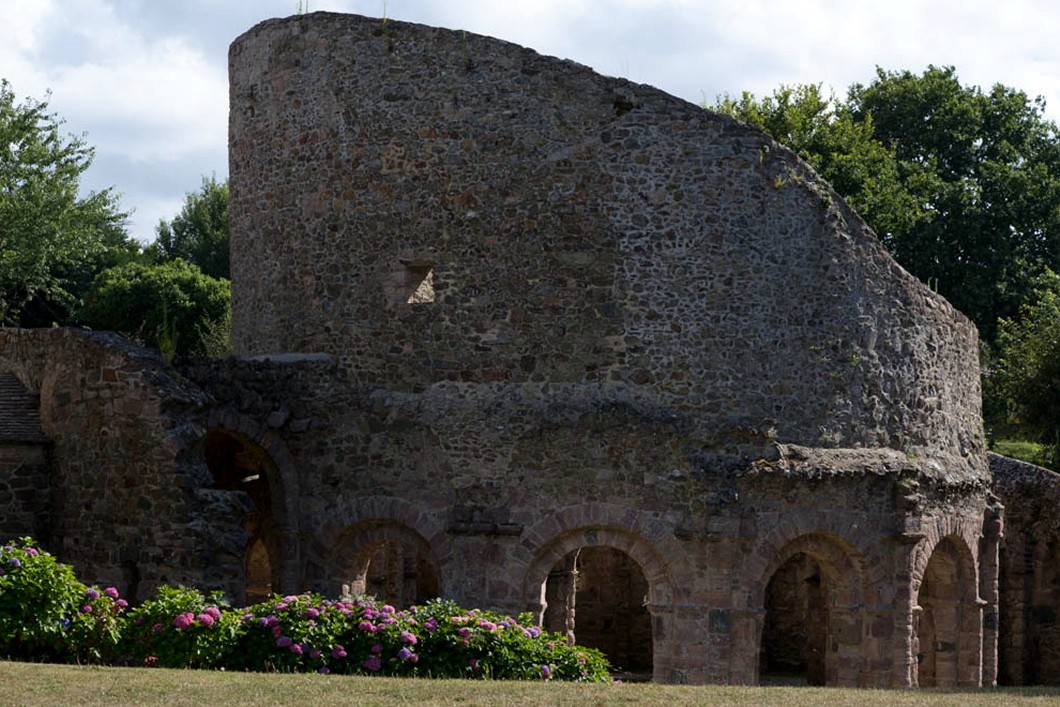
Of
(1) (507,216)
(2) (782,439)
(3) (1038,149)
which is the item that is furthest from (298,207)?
(3) (1038,149)

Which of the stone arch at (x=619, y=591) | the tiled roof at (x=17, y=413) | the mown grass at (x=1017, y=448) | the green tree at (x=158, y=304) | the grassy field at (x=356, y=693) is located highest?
the green tree at (x=158, y=304)

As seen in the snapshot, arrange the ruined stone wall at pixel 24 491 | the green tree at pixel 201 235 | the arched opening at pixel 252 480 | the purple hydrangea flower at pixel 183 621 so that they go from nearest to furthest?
the purple hydrangea flower at pixel 183 621
the ruined stone wall at pixel 24 491
the arched opening at pixel 252 480
the green tree at pixel 201 235

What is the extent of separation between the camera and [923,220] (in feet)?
130

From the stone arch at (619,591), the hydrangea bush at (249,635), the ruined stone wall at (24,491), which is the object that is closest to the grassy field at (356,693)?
the hydrangea bush at (249,635)

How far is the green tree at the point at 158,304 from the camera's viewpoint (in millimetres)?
40312

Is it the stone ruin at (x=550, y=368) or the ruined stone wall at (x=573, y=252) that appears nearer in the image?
the stone ruin at (x=550, y=368)

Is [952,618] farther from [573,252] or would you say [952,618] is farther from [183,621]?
[183,621]

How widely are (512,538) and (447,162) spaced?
4.83m

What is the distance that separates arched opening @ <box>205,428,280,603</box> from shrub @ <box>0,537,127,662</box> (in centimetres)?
546

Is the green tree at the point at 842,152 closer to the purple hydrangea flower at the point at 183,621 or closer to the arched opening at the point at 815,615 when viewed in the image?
the arched opening at the point at 815,615

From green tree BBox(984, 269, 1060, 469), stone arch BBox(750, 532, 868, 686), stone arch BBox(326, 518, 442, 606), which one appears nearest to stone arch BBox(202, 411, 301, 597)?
stone arch BBox(326, 518, 442, 606)

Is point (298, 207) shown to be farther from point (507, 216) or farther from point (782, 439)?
point (782, 439)

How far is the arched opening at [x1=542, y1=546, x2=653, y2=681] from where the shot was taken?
29.2 meters

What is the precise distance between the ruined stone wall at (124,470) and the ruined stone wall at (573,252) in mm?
3183
